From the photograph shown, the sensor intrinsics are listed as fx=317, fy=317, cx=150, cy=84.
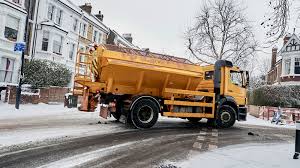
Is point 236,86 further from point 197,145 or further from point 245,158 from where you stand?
point 245,158

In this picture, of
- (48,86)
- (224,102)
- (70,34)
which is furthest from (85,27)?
(224,102)

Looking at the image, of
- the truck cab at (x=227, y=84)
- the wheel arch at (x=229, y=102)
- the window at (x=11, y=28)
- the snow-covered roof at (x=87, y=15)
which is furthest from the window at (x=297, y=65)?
the window at (x=11, y=28)

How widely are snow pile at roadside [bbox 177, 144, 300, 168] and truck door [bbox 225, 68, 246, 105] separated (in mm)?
5209

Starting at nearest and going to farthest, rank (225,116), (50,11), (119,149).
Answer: (119,149), (225,116), (50,11)

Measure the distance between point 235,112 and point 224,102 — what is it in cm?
75

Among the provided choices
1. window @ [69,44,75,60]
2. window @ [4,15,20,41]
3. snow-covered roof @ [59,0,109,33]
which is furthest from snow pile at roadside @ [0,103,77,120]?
snow-covered roof @ [59,0,109,33]

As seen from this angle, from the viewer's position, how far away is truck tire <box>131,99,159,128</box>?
10.8 metres

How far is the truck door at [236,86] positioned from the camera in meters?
13.6

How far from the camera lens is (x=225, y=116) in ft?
43.7

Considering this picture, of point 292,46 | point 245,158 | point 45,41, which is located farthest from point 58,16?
point 245,158

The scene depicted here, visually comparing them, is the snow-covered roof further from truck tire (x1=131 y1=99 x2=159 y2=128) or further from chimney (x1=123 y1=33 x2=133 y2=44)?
truck tire (x1=131 y1=99 x2=159 y2=128)

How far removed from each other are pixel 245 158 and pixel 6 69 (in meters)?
21.3

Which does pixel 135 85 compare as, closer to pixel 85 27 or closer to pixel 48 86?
pixel 48 86

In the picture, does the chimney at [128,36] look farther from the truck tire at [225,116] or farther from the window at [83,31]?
the truck tire at [225,116]
